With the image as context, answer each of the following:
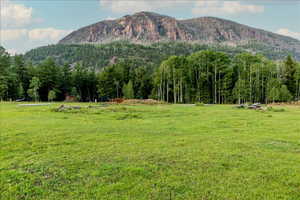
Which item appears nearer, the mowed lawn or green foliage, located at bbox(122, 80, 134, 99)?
the mowed lawn

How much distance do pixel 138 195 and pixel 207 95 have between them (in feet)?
194

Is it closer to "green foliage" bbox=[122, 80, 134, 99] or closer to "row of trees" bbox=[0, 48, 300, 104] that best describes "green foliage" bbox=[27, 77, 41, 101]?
"row of trees" bbox=[0, 48, 300, 104]

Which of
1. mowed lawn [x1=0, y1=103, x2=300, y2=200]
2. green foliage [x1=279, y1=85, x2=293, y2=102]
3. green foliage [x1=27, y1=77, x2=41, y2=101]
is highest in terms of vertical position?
green foliage [x1=27, y1=77, x2=41, y2=101]

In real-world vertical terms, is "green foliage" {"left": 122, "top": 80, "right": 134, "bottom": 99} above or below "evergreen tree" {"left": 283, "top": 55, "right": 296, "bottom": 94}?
below

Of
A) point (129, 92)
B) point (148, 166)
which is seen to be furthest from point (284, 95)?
point (148, 166)

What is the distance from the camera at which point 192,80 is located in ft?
213

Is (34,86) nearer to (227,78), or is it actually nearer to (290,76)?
(227,78)

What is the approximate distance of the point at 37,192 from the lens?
599 cm

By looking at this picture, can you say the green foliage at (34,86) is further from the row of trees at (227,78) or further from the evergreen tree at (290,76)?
the evergreen tree at (290,76)

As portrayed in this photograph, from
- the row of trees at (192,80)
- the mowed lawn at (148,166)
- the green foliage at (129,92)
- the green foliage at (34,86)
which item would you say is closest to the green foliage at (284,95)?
the row of trees at (192,80)

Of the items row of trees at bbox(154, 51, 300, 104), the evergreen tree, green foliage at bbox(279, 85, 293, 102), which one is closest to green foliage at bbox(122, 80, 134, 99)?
row of trees at bbox(154, 51, 300, 104)

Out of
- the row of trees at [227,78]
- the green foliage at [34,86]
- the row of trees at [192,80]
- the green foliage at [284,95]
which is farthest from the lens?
Result: the green foliage at [34,86]

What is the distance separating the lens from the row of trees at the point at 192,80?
190 ft

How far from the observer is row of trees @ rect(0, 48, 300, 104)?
190 feet
